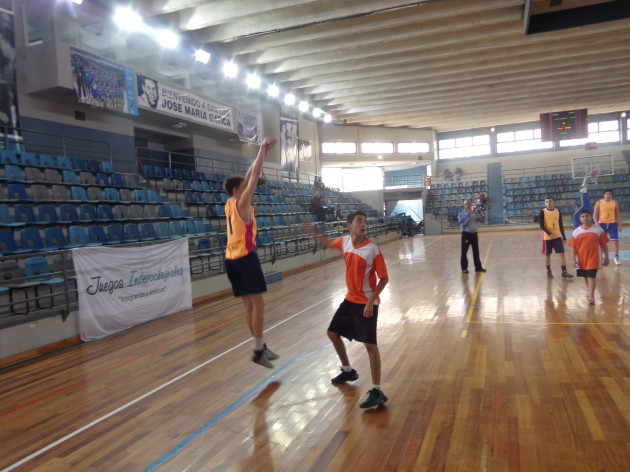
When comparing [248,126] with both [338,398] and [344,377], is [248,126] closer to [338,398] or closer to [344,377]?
[344,377]

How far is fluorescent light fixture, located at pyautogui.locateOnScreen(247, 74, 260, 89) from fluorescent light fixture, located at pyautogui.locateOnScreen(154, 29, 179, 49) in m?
3.91

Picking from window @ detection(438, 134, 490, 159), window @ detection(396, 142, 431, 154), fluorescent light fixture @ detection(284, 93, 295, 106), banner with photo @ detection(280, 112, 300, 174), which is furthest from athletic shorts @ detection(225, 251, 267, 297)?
window @ detection(438, 134, 490, 159)

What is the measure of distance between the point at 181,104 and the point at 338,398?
1131 cm

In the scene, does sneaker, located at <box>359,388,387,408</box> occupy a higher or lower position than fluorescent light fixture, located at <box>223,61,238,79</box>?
lower

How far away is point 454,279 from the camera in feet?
28.6

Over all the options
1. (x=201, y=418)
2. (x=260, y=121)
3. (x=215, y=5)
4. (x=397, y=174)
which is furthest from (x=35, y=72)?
(x=397, y=174)

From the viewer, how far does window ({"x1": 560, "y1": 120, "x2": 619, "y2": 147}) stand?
27.0 meters

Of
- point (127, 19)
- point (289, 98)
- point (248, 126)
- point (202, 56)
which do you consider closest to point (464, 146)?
point (289, 98)

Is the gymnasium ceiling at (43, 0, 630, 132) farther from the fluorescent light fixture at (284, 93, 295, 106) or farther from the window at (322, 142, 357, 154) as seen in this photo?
the window at (322, 142, 357, 154)

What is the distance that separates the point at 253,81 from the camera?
15906mm

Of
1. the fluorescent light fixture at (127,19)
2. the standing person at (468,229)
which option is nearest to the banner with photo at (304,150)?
the fluorescent light fixture at (127,19)

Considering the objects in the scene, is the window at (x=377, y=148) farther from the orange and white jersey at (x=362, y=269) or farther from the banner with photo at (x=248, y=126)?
the orange and white jersey at (x=362, y=269)

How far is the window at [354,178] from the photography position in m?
28.0

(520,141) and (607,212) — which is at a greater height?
(520,141)
